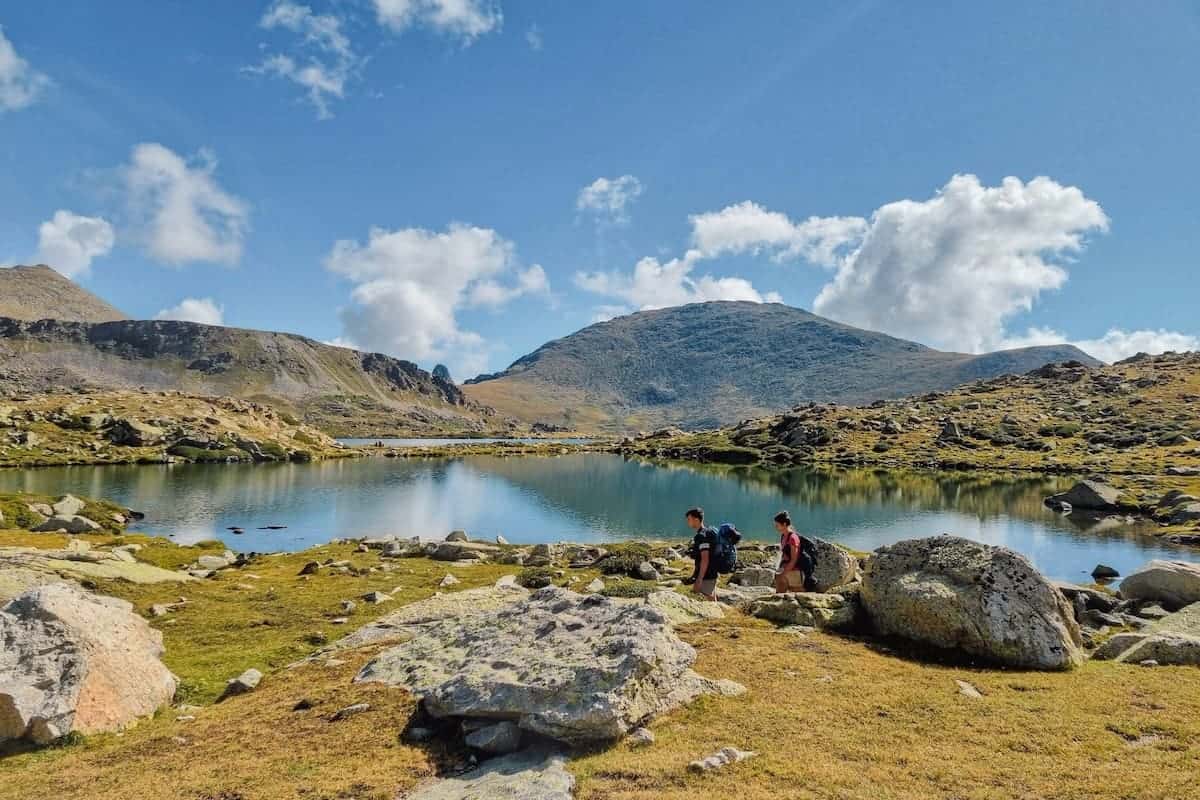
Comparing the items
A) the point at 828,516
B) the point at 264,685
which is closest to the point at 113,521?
the point at 264,685

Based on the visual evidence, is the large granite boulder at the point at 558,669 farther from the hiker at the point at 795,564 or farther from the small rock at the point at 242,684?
the hiker at the point at 795,564

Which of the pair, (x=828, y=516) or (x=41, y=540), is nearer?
(x=41, y=540)

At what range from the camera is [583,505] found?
113750mm

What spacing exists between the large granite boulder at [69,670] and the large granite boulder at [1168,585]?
1810 inches

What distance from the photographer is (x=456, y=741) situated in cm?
1529

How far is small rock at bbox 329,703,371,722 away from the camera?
16891 mm

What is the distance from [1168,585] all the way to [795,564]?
2426cm

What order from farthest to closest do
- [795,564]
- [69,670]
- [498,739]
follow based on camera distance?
[795,564], [69,670], [498,739]

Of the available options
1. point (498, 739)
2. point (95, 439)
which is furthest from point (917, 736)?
point (95, 439)

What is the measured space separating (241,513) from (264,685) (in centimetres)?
8571

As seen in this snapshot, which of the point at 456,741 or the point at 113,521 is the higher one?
the point at 456,741

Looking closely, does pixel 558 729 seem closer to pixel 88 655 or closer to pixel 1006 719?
pixel 1006 719

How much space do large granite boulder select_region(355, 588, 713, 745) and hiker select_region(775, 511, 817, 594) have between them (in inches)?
364

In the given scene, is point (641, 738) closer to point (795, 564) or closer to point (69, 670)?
point (795, 564)
